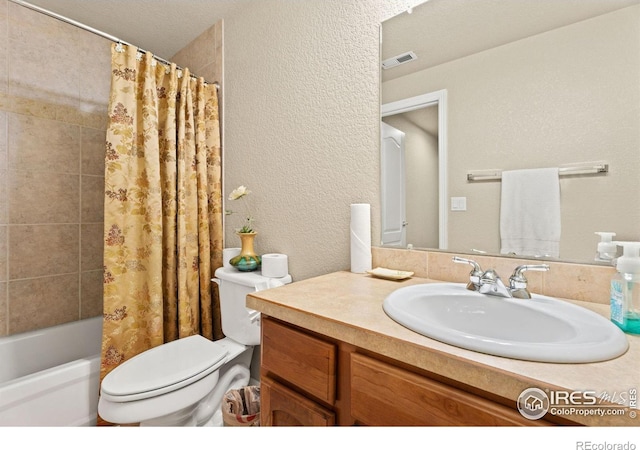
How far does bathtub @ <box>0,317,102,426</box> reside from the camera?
3.91 ft

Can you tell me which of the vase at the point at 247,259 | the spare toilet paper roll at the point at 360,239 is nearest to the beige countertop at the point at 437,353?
the spare toilet paper roll at the point at 360,239

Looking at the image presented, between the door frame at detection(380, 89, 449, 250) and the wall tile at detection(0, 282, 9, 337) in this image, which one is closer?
the door frame at detection(380, 89, 449, 250)

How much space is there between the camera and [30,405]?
1213 millimetres

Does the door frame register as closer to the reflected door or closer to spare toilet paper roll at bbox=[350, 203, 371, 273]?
the reflected door

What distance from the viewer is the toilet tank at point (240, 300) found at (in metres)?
1.42

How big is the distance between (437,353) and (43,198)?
7.61 ft

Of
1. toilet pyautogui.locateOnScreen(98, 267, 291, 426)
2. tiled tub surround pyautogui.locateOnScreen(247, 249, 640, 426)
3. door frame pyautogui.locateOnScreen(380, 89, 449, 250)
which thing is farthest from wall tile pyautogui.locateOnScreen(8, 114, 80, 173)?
door frame pyautogui.locateOnScreen(380, 89, 449, 250)

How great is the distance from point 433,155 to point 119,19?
83.7 inches

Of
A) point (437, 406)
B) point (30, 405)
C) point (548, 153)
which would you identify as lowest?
point (30, 405)

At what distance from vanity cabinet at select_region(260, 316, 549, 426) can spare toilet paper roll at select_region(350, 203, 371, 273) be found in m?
0.47

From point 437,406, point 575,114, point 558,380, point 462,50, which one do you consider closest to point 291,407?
point 437,406

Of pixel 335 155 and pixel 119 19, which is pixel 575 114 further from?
pixel 119 19

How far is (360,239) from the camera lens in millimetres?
1201

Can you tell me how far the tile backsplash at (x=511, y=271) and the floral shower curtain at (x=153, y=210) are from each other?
3.73 feet
